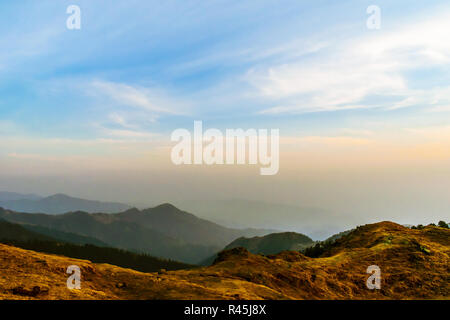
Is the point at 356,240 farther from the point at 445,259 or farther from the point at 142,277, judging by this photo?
the point at 142,277

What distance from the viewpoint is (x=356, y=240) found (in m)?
42.2

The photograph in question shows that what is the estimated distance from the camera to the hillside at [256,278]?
1992 cm

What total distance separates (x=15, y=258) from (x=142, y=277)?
37.8 feet

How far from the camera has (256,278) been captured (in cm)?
2528

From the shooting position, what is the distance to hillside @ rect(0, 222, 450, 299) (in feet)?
65.4
